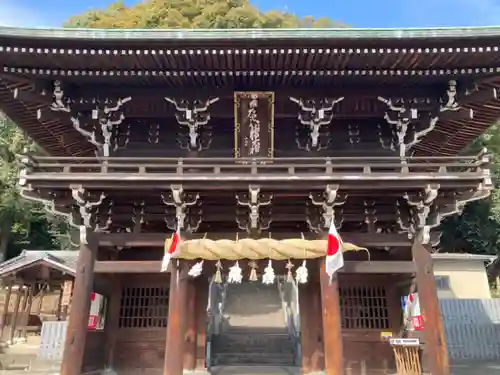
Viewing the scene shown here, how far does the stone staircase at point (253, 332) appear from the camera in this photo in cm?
1542

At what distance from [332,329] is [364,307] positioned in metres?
3.44

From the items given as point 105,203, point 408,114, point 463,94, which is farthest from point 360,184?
point 105,203

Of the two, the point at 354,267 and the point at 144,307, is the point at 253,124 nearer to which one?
the point at 354,267

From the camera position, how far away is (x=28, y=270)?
879 inches

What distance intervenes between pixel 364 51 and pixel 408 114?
7.55 ft

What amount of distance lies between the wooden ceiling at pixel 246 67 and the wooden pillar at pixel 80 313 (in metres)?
3.76

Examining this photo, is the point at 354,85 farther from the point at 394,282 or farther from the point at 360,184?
the point at 394,282

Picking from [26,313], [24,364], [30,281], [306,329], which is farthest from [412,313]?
[26,313]

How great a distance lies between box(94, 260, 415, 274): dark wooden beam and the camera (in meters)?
9.59

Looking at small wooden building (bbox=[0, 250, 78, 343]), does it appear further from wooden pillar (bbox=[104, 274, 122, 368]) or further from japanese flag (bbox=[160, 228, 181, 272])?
japanese flag (bbox=[160, 228, 181, 272])

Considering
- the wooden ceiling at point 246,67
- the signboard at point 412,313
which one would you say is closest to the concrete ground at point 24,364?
the wooden ceiling at point 246,67

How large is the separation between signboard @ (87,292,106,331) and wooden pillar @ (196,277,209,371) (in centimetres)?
274

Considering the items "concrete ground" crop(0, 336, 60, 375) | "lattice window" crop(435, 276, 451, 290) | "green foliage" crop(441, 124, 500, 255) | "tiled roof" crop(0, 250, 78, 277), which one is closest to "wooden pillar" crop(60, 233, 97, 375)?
"concrete ground" crop(0, 336, 60, 375)

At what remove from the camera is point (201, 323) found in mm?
12055
